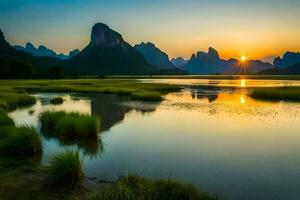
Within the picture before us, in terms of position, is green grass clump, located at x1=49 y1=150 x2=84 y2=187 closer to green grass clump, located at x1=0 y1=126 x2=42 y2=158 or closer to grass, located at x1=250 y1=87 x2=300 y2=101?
green grass clump, located at x1=0 y1=126 x2=42 y2=158

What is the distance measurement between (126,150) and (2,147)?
6.71 metres

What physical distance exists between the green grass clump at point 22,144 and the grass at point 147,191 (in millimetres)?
7250

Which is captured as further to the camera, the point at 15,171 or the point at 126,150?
the point at 126,150

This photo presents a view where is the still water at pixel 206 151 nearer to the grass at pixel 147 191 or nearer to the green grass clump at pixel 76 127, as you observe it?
the green grass clump at pixel 76 127

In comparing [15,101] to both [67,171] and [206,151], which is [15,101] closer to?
[206,151]

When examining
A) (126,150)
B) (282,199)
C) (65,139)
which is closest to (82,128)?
(65,139)

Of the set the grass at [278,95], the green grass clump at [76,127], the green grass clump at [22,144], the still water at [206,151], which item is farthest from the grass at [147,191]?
the grass at [278,95]

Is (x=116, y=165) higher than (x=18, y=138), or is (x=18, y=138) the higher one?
(x=18, y=138)

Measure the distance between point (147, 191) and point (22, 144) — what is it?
9.18 m

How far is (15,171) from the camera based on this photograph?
13.7 meters

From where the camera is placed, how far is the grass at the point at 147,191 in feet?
30.8

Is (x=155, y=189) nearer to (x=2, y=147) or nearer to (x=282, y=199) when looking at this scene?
(x=282, y=199)

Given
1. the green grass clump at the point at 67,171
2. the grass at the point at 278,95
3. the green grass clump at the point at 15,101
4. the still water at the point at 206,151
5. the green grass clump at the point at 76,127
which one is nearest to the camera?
the green grass clump at the point at 67,171

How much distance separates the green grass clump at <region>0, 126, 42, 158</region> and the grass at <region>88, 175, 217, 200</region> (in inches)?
285
